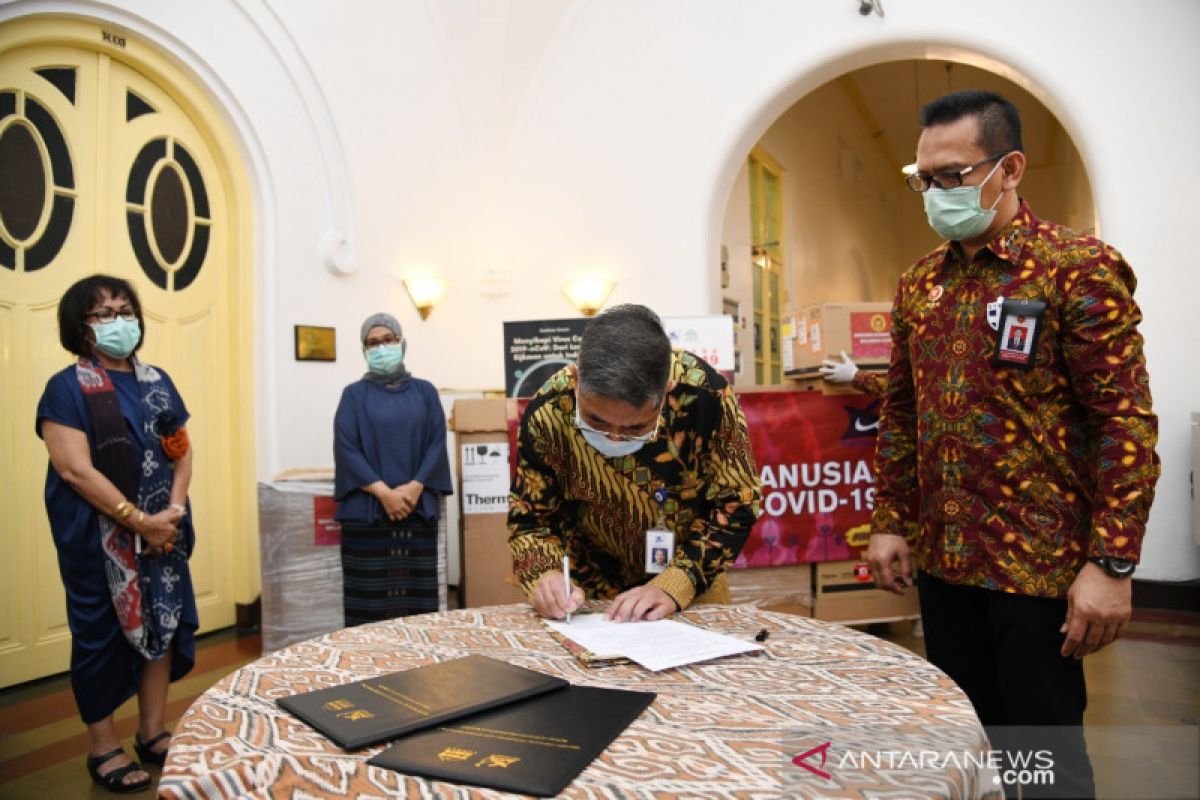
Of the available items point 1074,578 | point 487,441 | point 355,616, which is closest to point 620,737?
point 1074,578

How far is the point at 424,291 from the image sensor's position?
5.91 m

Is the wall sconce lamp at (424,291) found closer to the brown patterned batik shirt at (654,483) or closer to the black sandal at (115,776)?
the black sandal at (115,776)

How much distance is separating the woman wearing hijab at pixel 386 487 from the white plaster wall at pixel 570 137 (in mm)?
1154

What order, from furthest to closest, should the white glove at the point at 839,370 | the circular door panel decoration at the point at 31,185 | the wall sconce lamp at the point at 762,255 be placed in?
the wall sconce lamp at the point at 762,255 < the white glove at the point at 839,370 < the circular door panel decoration at the point at 31,185

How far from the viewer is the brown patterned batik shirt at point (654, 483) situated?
1.79m

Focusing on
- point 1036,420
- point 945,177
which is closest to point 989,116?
point 945,177

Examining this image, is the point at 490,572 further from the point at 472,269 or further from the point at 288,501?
the point at 472,269

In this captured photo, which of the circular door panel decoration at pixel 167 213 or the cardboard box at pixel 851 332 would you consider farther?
the circular door panel decoration at pixel 167 213

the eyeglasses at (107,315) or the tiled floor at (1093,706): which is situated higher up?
the eyeglasses at (107,315)

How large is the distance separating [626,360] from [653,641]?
521mm

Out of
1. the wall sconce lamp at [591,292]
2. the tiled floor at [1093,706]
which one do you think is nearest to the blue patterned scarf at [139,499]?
the tiled floor at [1093,706]

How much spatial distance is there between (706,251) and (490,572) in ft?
9.26

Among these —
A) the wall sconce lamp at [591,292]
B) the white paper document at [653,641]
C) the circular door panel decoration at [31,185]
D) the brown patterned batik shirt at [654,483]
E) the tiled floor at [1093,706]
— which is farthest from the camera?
the wall sconce lamp at [591,292]

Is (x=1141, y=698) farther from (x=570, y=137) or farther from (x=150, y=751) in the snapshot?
(x=570, y=137)
